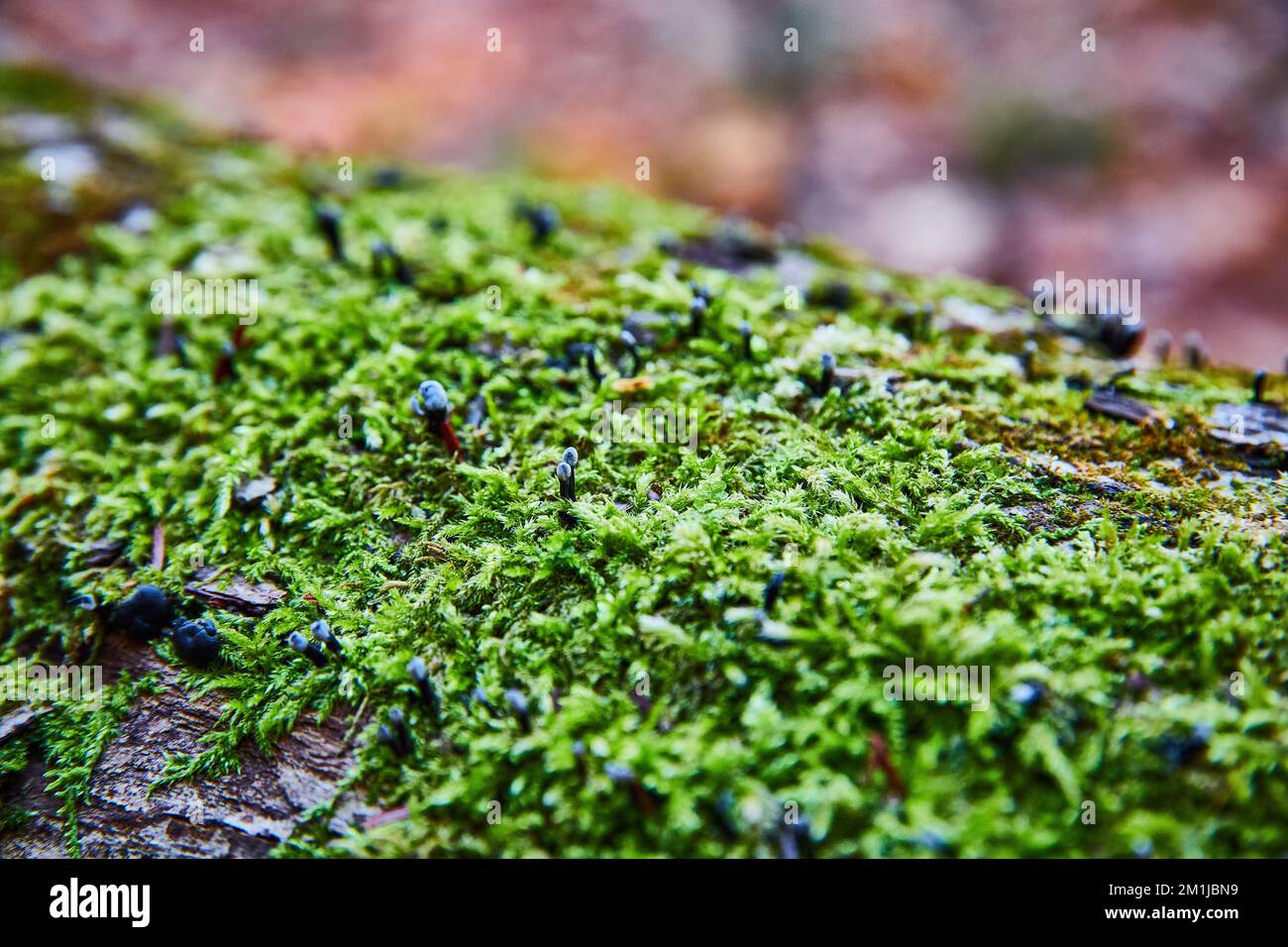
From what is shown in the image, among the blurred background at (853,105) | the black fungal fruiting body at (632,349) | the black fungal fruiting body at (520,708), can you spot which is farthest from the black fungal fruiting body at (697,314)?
the blurred background at (853,105)

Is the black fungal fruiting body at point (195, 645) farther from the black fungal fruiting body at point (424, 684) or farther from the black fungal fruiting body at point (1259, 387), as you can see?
the black fungal fruiting body at point (1259, 387)

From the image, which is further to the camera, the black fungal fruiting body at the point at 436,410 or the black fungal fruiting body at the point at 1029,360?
the black fungal fruiting body at the point at 1029,360

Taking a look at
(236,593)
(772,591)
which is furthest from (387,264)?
(772,591)

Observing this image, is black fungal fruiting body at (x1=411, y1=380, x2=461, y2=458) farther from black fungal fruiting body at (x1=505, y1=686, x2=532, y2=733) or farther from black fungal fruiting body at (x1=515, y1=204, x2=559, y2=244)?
black fungal fruiting body at (x1=515, y1=204, x2=559, y2=244)

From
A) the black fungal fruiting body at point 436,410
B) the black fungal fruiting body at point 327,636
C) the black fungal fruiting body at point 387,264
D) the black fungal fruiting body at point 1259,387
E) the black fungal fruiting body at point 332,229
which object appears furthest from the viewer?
the black fungal fruiting body at point 332,229

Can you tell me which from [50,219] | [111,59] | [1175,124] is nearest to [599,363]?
[50,219]

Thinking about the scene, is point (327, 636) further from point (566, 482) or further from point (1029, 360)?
point (1029, 360)
